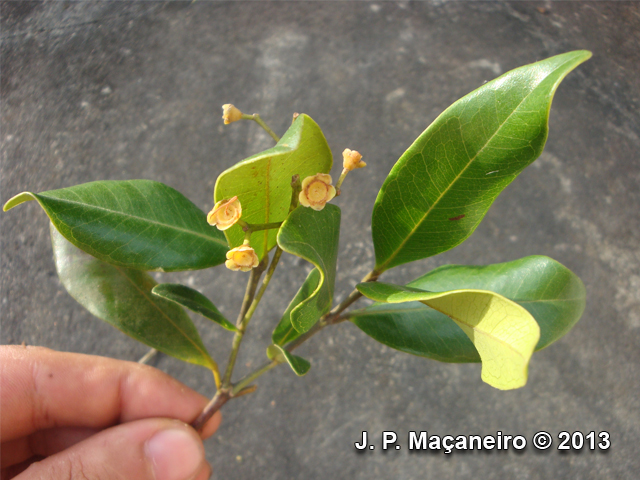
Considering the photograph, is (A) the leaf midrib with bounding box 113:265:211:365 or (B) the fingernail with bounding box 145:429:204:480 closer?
(A) the leaf midrib with bounding box 113:265:211:365

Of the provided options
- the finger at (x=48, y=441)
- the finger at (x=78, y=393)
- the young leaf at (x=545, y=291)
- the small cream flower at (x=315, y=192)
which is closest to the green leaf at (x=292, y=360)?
the small cream flower at (x=315, y=192)

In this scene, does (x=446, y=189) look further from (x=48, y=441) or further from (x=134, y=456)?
(x=48, y=441)

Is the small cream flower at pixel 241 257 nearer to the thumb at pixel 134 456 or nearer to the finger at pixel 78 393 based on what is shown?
the thumb at pixel 134 456

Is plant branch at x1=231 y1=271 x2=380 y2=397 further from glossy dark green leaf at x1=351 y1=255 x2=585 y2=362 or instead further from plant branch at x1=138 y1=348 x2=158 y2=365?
plant branch at x1=138 y1=348 x2=158 y2=365

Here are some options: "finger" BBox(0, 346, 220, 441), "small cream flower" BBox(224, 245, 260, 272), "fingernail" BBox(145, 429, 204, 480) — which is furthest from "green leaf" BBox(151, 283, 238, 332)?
"finger" BBox(0, 346, 220, 441)

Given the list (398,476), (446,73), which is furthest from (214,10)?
(398,476)

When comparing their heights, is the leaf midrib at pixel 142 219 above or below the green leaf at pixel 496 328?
above
